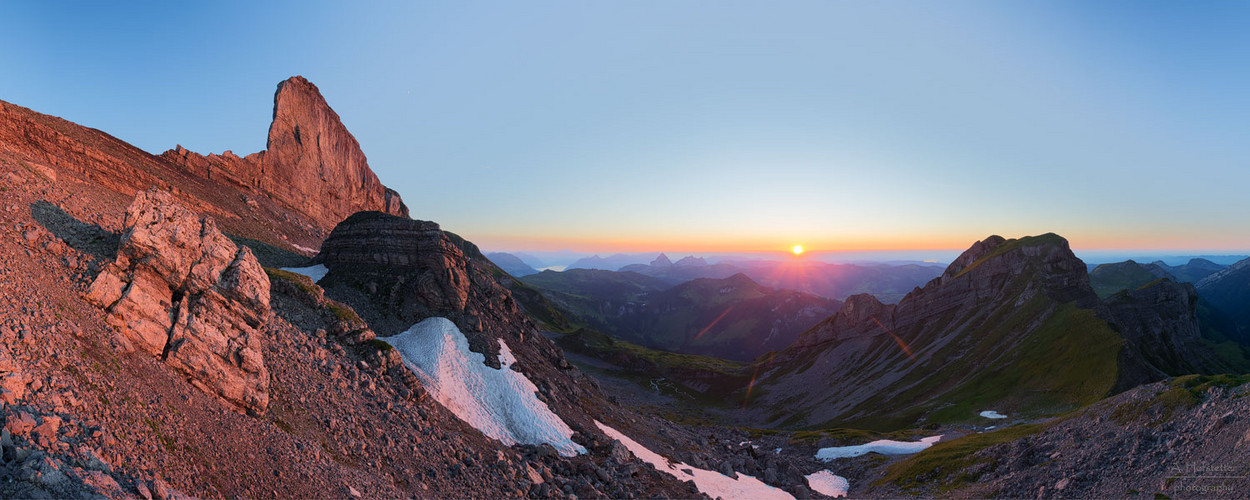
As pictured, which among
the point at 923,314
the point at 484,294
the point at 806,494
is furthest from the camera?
the point at 923,314

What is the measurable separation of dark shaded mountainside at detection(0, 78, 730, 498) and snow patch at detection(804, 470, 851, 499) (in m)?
24.4

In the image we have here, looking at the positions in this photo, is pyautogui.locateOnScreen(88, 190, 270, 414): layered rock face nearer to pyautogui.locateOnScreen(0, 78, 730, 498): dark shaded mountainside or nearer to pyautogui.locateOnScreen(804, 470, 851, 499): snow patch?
pyautogui.locateOnScreen(0, 78, 730, 498): dark shaded mountainside

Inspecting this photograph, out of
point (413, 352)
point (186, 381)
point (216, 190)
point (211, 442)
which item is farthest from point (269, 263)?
point (216, 190)

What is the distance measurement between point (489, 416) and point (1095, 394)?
348 ft

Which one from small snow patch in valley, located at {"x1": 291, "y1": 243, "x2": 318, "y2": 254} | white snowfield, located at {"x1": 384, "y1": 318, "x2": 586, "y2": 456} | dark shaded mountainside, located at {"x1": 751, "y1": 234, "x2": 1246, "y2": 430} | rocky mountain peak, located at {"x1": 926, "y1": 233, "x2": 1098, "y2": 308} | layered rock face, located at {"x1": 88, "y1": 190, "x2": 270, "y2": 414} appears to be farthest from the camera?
rocky mountain peak, located at {"x1": 926, "y1": 233, "x2": 1098, "y2": 308}

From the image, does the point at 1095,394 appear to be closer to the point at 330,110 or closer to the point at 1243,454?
the point at 1243,454

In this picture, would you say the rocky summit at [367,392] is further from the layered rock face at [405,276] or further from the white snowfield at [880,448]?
the white snowfield at [880,448]

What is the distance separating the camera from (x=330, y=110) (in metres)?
182

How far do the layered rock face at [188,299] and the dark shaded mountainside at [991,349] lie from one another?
115318 millimetres

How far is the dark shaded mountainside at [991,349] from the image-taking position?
337 ft

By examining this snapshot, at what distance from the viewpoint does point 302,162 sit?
6457 inches

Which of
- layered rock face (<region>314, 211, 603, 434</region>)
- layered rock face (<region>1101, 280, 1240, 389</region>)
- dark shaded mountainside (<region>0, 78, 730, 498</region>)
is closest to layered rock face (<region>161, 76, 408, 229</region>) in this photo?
layered rock face (<region>314, 211, 603, 434</region>)

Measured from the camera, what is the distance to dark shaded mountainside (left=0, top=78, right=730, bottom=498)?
2059cm

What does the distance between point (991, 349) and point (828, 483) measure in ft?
267
